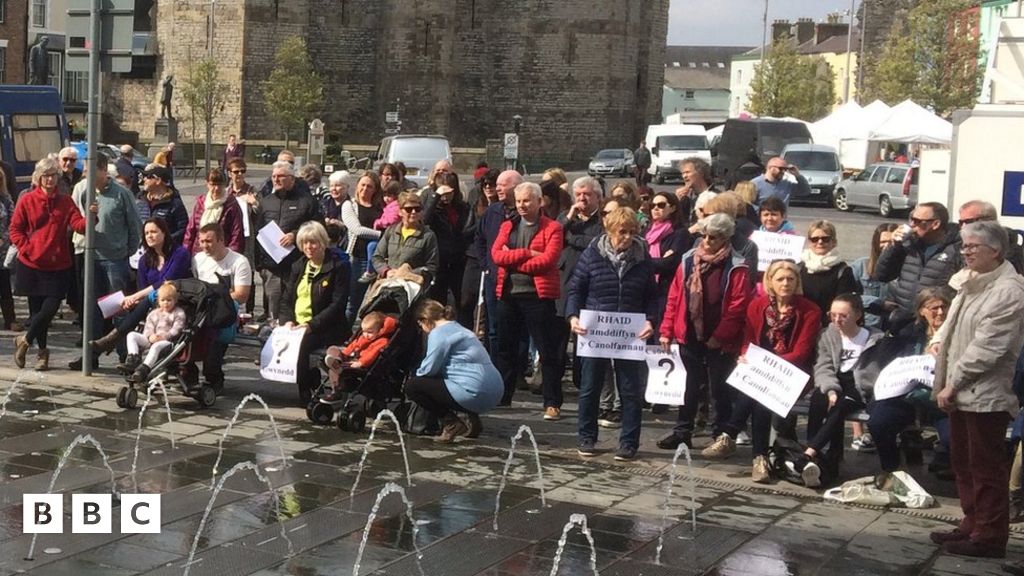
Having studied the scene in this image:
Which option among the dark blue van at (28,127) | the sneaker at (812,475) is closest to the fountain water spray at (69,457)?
the sneaker at (812,475)

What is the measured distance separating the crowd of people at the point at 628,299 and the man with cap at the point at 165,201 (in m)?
0.03

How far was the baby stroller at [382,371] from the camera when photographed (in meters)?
10.9

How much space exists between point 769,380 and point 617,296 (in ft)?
3.88

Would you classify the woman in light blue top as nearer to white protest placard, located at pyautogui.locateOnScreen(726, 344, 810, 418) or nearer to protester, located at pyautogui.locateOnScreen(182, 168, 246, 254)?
white protest placard, located at pyautogui.locateOnScreen(726, 344, 810, 418)

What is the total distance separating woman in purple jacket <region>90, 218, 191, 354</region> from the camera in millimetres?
12047

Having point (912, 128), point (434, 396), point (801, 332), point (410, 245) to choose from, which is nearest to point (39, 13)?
point (912, 128)

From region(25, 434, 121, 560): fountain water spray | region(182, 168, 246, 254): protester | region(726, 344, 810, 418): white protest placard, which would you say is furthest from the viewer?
region(182, 168, 246, 254): protester

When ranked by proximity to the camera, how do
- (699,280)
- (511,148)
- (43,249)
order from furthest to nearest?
(511,148)
(43,249)
(699,280)

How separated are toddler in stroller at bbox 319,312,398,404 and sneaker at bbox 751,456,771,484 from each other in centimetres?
283

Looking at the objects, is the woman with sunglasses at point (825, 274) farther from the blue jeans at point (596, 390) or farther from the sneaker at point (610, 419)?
the sneaker at point (610, 419)

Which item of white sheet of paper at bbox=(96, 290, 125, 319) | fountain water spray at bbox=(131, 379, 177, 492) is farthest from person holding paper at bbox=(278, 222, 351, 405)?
white sheet of paper at bbox=(96, 290, 125, 319)

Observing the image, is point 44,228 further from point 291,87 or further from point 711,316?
point 291,87

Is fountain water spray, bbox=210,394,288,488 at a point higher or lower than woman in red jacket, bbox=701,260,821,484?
lower

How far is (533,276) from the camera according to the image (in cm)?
1148
